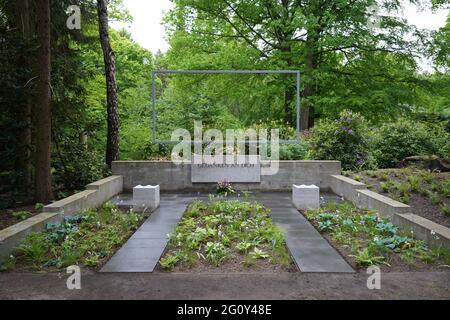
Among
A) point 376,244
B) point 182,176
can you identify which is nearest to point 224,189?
point 182,176

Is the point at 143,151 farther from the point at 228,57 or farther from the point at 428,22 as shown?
the point at 428,22

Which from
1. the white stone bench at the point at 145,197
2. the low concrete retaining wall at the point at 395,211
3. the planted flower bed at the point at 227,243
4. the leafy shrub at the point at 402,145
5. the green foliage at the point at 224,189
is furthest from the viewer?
the leafy shrub at the point at 402,145

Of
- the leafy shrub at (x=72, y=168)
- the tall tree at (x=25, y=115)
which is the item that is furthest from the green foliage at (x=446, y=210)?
the tall tree at (x=25, y=115)

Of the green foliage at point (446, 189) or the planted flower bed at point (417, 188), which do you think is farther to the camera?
the green foliage at point (446, 189)

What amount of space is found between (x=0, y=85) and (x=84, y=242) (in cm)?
424

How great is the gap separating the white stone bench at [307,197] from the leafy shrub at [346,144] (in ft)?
10.9

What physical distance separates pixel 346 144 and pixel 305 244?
6214 millimetres

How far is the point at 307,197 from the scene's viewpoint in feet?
24.7

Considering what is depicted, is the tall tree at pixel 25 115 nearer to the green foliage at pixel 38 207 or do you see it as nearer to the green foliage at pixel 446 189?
the green foliage at pixel 38 207

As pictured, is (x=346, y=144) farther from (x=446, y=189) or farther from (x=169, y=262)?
(x=169, y=262)

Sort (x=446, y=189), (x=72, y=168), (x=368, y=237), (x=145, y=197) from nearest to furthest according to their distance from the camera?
(x=368, y=237)
(x=446, y=189)
(x=145, y=197)
(x=72, y=168)

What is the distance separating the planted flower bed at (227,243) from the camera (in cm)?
439

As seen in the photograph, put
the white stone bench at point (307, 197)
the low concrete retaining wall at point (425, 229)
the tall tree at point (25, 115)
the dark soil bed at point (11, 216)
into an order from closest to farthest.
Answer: the low concrete retaining wall at point (425, 229) → the dark soil bed at point (11, 216) → the white stone bench at point (307, 197) → the tall tree at point (25, 115)
